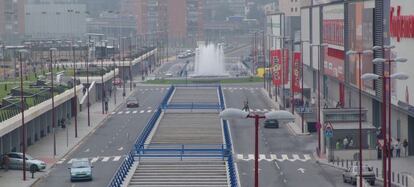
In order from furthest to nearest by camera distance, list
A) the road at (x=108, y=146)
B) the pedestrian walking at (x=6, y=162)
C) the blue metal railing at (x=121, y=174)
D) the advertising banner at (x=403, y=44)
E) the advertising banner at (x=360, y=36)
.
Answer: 1. the advertising banner at (x=360, y=36)
2. the pedestrian walking at (x=6, y=162)
3. the advertising banner at (x=403, y=44)
4. the road at (x=108, y=146)
5. the blue metal railing at (x=121, y=174)

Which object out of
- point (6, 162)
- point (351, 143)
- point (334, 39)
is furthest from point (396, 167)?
point (334, 39)

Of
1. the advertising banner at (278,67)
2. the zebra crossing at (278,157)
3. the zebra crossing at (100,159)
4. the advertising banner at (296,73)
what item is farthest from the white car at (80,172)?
the advertising banner at (278,67)

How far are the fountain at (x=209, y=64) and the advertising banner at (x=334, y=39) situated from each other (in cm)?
Answer: 4946

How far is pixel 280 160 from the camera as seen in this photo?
5722 centimetres

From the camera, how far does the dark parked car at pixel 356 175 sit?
4700 centimetres

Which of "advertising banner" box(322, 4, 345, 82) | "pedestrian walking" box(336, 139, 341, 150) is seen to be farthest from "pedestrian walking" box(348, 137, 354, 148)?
"advertising banner" box(322, 4, 345, 82)

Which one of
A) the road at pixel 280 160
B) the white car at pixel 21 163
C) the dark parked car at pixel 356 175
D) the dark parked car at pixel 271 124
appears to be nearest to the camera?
the dark parked car at pixel 356 175

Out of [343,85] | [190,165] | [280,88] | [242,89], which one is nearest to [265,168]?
[190,165]

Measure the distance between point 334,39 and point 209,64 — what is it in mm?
66936

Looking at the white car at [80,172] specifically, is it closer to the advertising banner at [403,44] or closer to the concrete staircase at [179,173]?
the concrete staircase at [179,173]

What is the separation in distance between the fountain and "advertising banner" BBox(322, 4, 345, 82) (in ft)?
162

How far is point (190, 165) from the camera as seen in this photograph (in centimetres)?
4022

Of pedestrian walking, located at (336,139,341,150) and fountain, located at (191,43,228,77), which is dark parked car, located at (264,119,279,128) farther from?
fountain, located at (191,43,228,77)

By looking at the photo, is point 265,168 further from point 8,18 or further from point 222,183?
point 8,18
